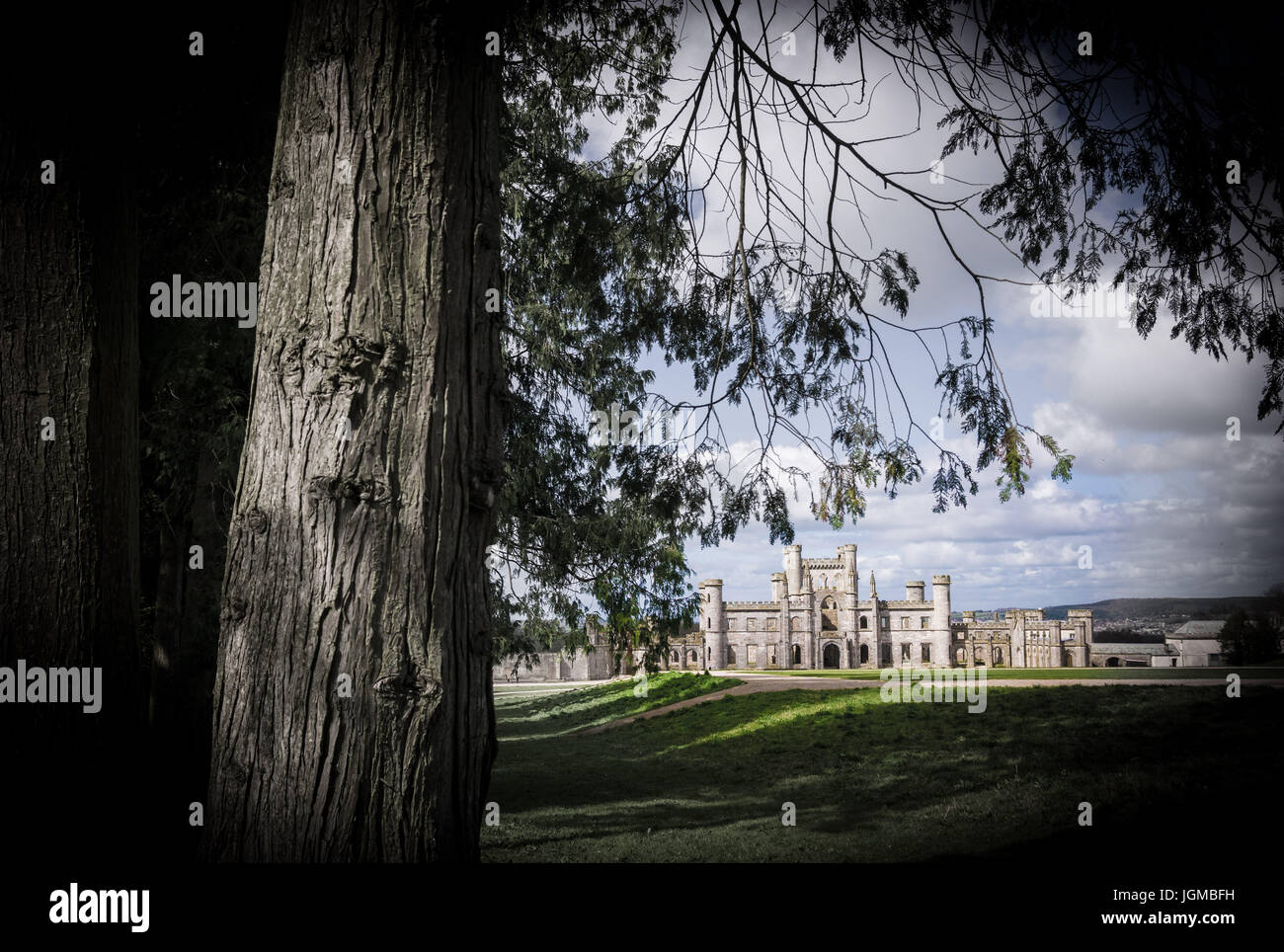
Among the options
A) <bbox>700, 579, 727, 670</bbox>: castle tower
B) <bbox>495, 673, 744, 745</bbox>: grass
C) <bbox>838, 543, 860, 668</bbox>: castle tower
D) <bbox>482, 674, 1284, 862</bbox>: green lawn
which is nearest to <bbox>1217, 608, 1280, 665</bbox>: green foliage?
<bbox>482, 674, 1284, 862</bbox>: green lawn

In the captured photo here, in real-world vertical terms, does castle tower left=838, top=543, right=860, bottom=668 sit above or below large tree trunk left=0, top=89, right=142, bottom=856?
below

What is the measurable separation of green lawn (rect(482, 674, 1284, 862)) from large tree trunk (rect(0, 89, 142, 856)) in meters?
6.17

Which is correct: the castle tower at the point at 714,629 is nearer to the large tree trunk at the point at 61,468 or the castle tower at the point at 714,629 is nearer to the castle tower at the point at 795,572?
the castle tower at the point at 795,572

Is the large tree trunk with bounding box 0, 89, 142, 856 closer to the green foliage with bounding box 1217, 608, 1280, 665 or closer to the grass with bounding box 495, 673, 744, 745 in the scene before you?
the green foliage with bounding box 1217, 608, 1280, 665

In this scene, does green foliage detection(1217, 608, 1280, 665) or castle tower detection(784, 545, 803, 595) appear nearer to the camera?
green foliage detection(1217, 608, 1280, 665)

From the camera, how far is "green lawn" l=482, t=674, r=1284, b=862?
8828 millimetres

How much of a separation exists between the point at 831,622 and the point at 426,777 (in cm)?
6322

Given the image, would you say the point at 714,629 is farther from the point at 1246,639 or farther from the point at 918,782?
the point at 918,782

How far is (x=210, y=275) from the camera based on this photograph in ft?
24.3

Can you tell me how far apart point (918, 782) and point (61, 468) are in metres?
11.9

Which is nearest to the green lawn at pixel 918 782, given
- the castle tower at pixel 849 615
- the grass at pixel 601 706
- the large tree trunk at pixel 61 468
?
the grass at pixel 601 706

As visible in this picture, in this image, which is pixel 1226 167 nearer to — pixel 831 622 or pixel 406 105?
pixel 406 105

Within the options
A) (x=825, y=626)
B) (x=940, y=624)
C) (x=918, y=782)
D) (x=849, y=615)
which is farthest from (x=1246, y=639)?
(x=825, y=626)
